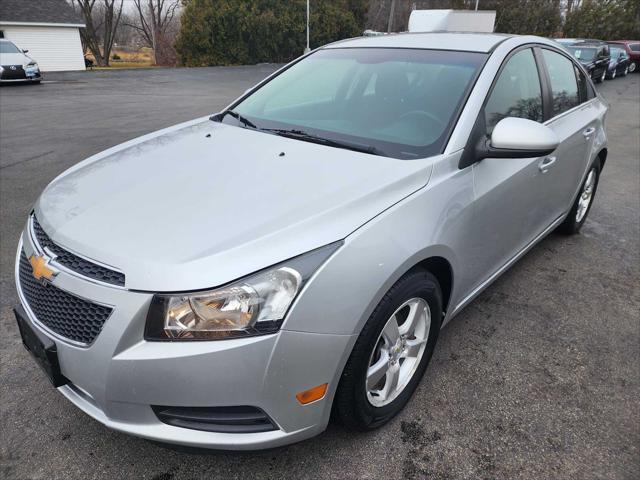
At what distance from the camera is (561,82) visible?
134 inches

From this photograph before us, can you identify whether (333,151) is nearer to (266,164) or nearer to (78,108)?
(266,164)

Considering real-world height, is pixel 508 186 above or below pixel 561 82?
below

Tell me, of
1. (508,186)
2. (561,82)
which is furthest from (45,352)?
(561,82)

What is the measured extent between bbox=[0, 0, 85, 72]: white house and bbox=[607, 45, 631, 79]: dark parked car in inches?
1126

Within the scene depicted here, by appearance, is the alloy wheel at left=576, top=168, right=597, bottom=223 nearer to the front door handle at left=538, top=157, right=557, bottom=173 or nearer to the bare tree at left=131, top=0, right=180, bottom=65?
the front door handle at left=538, top=157, right=557, bottom=173

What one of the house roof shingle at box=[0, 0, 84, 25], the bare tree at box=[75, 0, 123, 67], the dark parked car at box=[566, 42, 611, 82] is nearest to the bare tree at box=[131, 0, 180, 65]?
the bare tree at box=[75, 0, 123, 67]

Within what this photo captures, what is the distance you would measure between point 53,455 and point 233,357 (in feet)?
3.58

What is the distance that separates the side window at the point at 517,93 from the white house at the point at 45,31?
31.1 m

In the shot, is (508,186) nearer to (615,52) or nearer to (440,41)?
(440,41)

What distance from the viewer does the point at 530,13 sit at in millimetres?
33969

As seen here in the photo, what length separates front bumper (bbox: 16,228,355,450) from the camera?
1.54 meters

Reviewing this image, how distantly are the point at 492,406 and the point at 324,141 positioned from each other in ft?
5.07

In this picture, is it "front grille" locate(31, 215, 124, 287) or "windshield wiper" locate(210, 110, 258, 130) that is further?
"windshield wiper" locate(210, 110, 258, 130)

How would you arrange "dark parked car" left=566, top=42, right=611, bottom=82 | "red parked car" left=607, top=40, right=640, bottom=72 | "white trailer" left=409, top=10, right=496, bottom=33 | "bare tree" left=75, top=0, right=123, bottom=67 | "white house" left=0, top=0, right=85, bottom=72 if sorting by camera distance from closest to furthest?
"white trailer" left=409, top=10, right=496, bottom=33
"dark parked car" left=566, top=42, right=611, bottom=82
"red parked car" left=607, top=40, right=640, bottom=72
"white house" left=0, top=0, right=85, bottom=72
"bare tree" left=75, top=0, right=123, bottom=67
